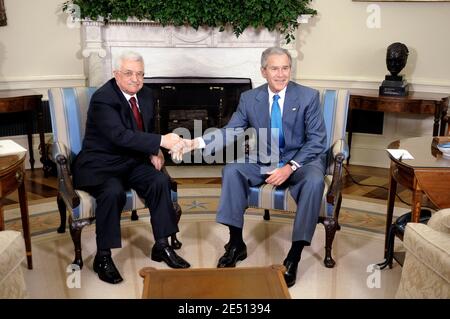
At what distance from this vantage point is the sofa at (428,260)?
78.1 inches

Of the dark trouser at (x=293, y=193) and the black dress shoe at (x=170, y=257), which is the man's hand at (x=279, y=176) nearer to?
the dark trouser at (x=293, y=193)

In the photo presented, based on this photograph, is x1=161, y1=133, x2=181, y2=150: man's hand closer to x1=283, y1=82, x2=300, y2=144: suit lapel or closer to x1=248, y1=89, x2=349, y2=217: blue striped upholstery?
x1=248, y1=89, x2=349, y2=217: blue striped upholstery

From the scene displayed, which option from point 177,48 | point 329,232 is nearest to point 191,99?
point 177,48

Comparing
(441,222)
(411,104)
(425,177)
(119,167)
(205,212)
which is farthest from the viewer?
(411,104)

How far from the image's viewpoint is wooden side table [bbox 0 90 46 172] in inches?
169

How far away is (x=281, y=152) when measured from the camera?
10.4ft

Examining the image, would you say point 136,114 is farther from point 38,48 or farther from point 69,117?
point 38,48

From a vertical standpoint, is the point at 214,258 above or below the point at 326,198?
below

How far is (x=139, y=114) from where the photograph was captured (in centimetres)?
313

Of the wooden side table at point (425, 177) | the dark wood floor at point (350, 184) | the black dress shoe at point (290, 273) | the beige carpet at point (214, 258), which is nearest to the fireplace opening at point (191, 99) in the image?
the dark wood floor at point (350, 184)

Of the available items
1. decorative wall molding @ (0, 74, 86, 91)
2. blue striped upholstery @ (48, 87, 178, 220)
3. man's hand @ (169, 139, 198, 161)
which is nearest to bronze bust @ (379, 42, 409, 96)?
man's hand @ (169, 139, 198, 161)

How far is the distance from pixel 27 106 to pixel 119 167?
1.77 meters

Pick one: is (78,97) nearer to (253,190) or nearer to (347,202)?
(253,190)

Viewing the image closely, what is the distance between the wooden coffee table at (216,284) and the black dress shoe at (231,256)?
2.75 feet
